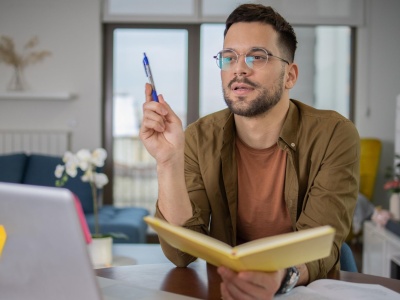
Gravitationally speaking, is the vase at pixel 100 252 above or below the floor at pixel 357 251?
above

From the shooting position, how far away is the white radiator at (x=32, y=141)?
5.41 m

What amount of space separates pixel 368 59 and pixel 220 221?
4472mm

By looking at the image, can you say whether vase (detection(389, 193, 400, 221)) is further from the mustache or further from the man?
the mustache

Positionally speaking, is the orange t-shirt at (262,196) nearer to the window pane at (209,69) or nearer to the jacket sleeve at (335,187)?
the jacket sleeve at (335,187)

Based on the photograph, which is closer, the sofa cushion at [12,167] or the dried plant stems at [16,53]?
the sofa cushion at [12,167]

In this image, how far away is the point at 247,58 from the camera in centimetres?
148

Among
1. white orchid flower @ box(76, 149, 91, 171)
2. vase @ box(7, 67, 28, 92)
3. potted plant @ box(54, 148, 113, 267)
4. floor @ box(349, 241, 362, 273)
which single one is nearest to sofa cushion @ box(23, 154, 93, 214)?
vase @ box(7, 67, 28, 92)

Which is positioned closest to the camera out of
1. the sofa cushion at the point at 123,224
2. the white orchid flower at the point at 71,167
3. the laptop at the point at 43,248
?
the laptop at the point at 43,248

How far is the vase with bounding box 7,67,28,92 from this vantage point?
534cm

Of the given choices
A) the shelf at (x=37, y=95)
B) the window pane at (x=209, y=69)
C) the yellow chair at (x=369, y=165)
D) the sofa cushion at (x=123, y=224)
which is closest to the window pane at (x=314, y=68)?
the window pane at (x=209, y=69)

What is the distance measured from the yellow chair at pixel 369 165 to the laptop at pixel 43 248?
483cm

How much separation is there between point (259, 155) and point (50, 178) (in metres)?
3.05

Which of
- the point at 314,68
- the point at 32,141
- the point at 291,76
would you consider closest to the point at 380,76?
the point at 314,68

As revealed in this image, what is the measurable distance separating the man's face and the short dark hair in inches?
0.6
